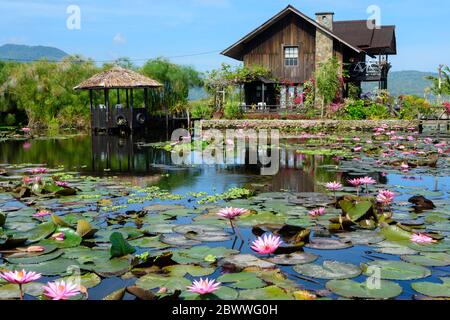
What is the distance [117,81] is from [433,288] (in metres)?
25.4

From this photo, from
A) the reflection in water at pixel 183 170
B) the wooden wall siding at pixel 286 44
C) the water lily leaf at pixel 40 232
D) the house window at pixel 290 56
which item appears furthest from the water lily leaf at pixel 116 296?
the house window at pixel 290 56

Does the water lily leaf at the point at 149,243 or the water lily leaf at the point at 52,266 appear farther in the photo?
the water lily leaf at the point at 149,243

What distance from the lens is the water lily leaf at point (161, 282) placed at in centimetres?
357

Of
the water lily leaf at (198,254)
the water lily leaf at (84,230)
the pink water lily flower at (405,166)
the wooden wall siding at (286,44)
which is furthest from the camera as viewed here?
the wooden wall siding at (286,44)

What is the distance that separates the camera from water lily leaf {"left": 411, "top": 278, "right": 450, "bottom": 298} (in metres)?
3.39

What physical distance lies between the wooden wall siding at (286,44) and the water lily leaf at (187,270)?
27736mm

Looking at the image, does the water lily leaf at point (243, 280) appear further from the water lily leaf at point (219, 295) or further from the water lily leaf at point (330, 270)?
the water lily leaf at point (330, 270)

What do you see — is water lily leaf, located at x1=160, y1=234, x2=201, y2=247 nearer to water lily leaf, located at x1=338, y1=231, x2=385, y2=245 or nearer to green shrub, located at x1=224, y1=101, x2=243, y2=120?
water lily leaf, located at x1=338, y1=231, x2=385, y2=245

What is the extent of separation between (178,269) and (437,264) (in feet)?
7.19

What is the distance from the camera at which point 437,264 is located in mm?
4078

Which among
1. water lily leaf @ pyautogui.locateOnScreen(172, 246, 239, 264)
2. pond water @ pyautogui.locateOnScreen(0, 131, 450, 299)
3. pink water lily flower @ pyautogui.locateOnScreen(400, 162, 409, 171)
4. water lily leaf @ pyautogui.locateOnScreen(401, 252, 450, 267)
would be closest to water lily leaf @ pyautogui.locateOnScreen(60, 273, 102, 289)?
pond water @ pyautogui.locateOnScreen(0, 131, 450, 299)

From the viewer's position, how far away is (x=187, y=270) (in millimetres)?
3938
